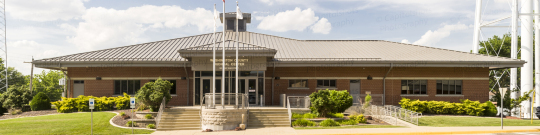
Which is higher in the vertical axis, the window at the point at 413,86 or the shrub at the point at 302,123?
the window at the point at 413,86

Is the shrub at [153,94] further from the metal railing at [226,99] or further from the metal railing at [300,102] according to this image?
the metal railing at [300,102]

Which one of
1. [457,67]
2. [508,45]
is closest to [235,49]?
[457,67]

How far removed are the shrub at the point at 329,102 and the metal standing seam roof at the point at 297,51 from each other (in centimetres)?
487

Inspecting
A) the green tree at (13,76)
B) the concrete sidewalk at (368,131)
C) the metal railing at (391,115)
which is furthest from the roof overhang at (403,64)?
the green tree at (13,76)

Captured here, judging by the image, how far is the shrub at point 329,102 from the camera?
1870 cm

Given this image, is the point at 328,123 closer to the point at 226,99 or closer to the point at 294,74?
the point at 226,99

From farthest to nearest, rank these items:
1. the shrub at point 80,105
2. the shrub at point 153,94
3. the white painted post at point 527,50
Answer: the white painted post at point 527,50 → the shrub at point 80,105 → the shrub at point 153,94

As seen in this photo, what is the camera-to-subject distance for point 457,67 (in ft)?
80.4

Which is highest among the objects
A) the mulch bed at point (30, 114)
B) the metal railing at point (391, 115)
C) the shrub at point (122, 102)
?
the shrub at point (122, 102)

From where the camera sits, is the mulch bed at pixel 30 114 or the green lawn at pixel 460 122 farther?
the mulch bed at pixel 30 114

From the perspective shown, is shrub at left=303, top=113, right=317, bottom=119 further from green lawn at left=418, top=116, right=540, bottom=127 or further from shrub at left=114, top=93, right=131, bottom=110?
shrub at left=114, top=93, right=131, bottom=110

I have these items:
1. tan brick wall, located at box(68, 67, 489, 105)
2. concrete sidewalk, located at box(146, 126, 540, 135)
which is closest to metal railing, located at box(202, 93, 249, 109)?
concrete sidewalk, located at box(146, 126, 540, 135)

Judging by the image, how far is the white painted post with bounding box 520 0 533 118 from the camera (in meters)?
28.0

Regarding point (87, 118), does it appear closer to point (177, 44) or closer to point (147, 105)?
point (147, 105)
